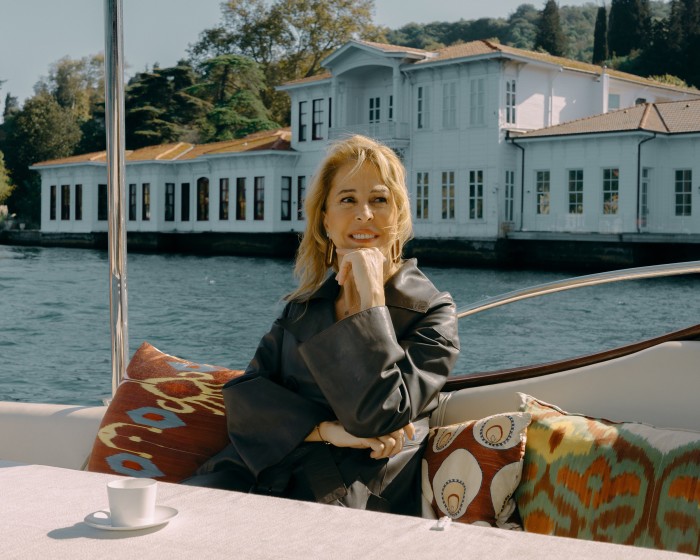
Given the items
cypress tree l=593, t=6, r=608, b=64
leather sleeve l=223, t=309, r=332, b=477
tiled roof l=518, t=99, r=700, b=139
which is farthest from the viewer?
cypress tree l=593, t=6, r=608, b=64

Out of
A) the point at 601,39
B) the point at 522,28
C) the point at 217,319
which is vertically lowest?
the point at 217,319

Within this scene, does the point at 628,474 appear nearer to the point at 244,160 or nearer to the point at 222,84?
the point at 244,160

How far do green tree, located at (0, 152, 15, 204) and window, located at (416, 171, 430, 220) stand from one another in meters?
22.4

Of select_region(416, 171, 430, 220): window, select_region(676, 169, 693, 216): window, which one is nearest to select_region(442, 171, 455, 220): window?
select_region(416, 171, 430, 220): window

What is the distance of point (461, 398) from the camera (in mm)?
1638

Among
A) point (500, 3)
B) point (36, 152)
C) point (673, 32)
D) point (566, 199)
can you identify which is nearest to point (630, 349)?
point (566, 199)

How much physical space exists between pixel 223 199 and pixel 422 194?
8.02m

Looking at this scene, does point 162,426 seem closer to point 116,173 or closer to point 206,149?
point 116,173

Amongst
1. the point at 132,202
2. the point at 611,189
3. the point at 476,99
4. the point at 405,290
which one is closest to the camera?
the point at 405,290

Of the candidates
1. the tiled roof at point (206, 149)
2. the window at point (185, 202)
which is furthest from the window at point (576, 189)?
the window at point (185, 202)

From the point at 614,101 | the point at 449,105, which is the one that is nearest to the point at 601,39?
the point at 614,101

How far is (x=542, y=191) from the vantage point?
852 inches

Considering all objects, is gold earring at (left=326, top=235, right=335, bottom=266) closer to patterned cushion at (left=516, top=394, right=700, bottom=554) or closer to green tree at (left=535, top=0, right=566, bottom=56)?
patterned cushion at (left=516, top=394, right=700, bottom=554)

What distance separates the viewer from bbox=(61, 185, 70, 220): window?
33812mm
